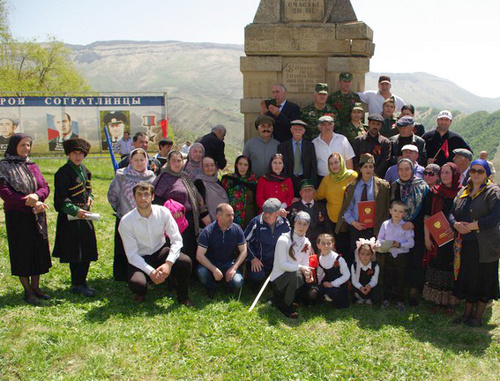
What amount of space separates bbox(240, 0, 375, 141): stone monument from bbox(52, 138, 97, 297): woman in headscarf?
3.29m

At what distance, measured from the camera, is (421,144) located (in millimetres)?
6000

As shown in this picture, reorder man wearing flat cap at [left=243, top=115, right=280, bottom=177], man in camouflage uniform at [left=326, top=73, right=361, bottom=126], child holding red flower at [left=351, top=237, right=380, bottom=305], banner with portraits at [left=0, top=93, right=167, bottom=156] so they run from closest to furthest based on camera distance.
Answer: child holding red flower at [left=351, top=237, right=380, bottom=305] < man wearing flat cap at [left=243, top=115, right=280, bottom=177] < man in camouflage uniform at [left=326, top=73, right=361, bottom=126] < banner with portraits at [left=0, top=93, right=167, bottom=156]

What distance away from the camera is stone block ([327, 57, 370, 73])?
742cm

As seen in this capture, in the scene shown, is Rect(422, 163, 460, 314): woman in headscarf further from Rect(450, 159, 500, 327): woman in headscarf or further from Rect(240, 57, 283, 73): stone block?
Rect(240, 57, 283, 73): stone block

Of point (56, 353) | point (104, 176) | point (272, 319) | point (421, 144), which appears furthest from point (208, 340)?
point (104, 176)

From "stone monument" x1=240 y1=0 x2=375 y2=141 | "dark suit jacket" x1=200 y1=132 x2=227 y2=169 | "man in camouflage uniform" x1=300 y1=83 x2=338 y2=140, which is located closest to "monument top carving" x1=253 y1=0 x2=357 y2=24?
"stone monument" x1=240 y1=0 x2=375 y2=141

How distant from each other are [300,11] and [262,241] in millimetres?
4276

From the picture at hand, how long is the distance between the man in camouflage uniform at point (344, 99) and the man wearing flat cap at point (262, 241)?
2.28 metres

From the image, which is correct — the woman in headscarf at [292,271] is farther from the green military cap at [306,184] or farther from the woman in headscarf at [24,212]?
the woman in headscarf at [24,212]

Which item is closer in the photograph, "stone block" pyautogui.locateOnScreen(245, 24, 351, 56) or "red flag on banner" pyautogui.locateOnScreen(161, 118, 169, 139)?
"stone block" pyautogui.locateOnScreen(245, 24, 351, 56)

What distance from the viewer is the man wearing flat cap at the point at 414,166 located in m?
5.48

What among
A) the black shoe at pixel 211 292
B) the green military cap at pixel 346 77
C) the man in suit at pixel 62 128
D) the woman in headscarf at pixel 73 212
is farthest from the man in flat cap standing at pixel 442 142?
the man in suit at pixel 62 128

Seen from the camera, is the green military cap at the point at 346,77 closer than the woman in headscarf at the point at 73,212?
No

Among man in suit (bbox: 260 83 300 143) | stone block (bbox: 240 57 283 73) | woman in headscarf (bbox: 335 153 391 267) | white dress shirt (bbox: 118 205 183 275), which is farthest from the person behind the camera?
stone block (bbox: 240 57 283 73)
